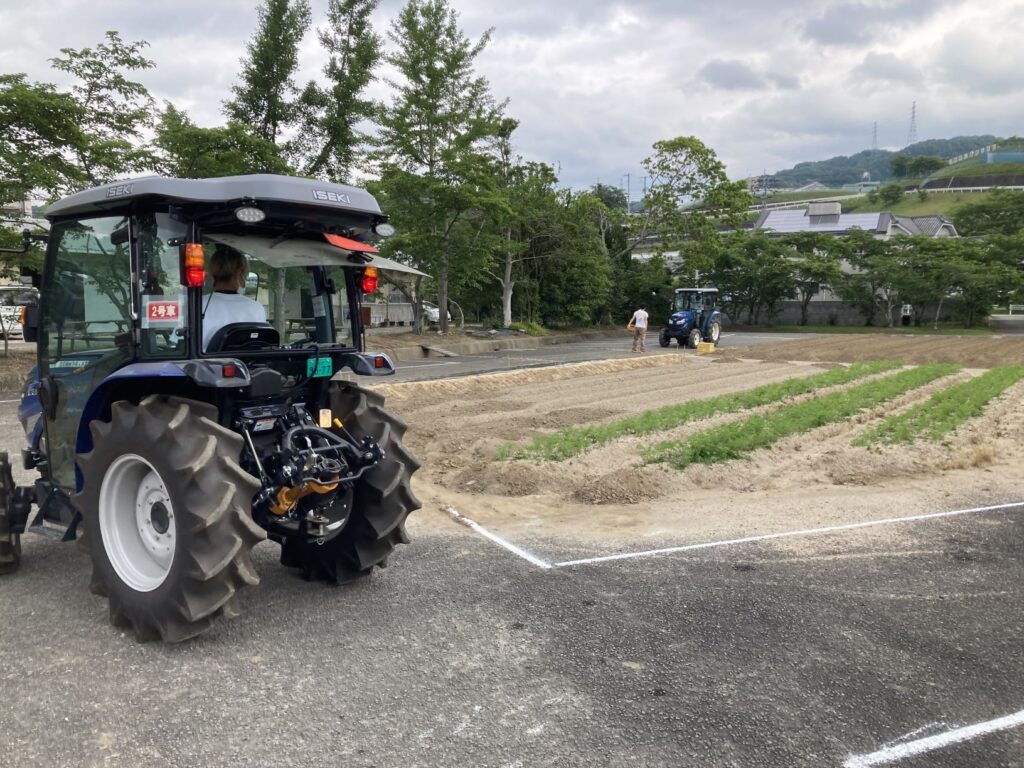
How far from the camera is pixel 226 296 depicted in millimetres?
4082

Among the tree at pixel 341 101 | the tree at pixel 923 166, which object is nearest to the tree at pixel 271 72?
the tree at pixel 341 101

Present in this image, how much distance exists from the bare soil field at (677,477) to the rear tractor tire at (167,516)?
Answer: 8.70 ft

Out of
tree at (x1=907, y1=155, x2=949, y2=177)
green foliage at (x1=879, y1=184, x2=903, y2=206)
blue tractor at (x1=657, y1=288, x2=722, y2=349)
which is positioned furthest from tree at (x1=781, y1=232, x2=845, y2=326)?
tree at (x1=907, y1=155, x2=949, y2=177)

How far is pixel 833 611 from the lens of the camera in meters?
4.31

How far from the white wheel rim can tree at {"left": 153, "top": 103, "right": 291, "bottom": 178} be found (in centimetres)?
1307

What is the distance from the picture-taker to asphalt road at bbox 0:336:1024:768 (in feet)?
9.66

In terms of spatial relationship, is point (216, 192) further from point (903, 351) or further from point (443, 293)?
point (903, 351)

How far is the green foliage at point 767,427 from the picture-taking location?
26.7 ft

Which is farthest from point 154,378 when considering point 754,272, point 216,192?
point 754,272

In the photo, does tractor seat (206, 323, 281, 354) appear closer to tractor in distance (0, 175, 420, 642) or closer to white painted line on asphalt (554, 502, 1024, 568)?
tractor in distance (0, 175, 420, 642)

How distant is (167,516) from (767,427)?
750cm

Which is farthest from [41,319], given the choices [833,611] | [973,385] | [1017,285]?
[1017,285]

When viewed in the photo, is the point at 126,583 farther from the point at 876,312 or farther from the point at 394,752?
the point at 876,312

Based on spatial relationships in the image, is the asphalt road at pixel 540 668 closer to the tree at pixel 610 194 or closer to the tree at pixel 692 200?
the tree at pixel 692 200
